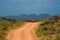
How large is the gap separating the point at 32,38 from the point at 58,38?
126 inches

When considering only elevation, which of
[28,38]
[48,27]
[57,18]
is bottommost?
[57,18]

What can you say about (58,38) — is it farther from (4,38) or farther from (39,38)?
(4,38)

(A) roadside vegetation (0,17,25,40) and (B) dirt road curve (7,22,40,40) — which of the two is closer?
(B) dirt road curve (7,22,40,40)

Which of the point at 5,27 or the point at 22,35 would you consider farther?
the point at 5,27

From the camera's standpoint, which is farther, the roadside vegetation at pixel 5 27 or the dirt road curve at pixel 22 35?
the roadside vegetation at pixel 5 27

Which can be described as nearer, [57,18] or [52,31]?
[52,31]

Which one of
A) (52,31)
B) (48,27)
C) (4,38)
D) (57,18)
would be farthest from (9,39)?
(57,18)

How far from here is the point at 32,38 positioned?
2453 centimetres

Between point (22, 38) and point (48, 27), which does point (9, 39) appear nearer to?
point (22, 38)

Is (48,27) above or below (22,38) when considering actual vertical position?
below

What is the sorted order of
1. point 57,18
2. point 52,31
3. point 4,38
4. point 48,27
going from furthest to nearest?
point 57,18 < point 48,27 < point 52,31 < point 4,38

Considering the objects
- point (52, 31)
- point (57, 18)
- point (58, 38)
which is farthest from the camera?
point (57, 18)

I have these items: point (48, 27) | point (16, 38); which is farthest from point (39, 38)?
point (48, 27)

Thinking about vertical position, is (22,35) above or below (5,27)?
above
